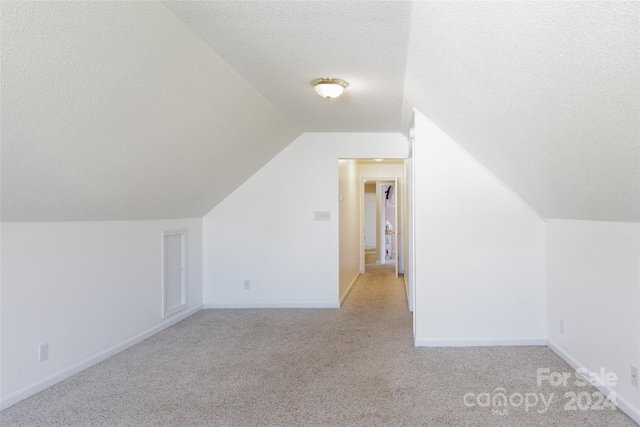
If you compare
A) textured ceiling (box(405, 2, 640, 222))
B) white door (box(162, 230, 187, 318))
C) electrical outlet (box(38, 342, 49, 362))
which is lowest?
electrical outlet (box(38, 342, 49, 362))

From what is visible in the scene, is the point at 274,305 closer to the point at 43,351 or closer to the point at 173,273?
the point at 173,273

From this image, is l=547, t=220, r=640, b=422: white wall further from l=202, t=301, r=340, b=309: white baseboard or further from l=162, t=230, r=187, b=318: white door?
l=162, t=230, r=187, b=318: white door

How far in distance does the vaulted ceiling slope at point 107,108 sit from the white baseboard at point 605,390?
3.22m

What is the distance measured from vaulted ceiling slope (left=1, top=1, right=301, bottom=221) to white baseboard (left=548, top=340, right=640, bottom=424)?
3223mm

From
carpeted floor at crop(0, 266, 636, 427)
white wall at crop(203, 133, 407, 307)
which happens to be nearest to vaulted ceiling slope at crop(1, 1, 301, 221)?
carpeted floor at crop(0, 266, 636, 427)

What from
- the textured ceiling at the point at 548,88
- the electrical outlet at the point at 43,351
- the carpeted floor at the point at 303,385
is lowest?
the carpeted floor at the point at 303,385

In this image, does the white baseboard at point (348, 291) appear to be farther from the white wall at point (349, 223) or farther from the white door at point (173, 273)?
the white door at point (173, 273)

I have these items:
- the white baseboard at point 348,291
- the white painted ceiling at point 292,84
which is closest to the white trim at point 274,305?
the white baseboard at point 348,291

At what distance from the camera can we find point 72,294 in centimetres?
307

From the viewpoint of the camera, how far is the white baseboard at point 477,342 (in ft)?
11.8

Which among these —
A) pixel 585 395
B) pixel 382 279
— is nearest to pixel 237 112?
pixel 585 395

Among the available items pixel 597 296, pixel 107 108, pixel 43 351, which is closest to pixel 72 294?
pixel 43 351

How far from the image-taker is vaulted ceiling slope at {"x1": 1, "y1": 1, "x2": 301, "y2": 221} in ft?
6.05

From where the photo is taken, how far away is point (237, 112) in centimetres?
358
